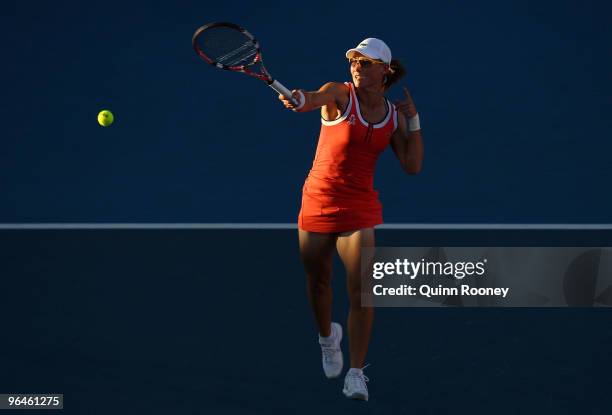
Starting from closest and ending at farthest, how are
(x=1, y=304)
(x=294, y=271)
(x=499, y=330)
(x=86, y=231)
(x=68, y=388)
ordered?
1. (x=68, y=388)
2. (x=499, y=330)
3. (x=1, y=304)
4. (x=294, y=271)
5. (x=86, y=231)

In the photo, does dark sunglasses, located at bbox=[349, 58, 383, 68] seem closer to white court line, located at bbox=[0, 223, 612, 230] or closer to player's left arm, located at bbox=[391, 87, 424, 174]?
player's left arm, located at bbox=[391, 87, 424, 174]

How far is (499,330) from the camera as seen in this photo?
5172 mm

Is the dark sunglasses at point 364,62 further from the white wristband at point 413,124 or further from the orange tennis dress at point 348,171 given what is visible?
the white wristband at point 413,124

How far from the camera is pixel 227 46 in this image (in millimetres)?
4125

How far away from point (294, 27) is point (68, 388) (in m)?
5.57

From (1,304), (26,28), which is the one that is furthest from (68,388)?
(26,28)

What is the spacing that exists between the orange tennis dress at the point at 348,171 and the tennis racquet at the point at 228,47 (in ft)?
1.44

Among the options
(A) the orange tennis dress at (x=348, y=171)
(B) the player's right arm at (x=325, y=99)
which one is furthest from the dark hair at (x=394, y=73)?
(B) the player's right arm at (x=325, y=99)

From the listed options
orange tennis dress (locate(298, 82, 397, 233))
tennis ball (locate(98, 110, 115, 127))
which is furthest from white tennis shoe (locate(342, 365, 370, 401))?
tennis ball (locate(98, 110, 115, 127))

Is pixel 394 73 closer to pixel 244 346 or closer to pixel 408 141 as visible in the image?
pixel 408 141

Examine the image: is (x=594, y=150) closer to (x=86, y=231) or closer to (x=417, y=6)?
(x=417, y=6)

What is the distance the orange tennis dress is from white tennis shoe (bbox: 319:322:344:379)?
607 mm

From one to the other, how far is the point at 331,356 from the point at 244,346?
1.84ft

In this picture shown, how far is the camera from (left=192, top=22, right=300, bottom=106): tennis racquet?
4047 mm
